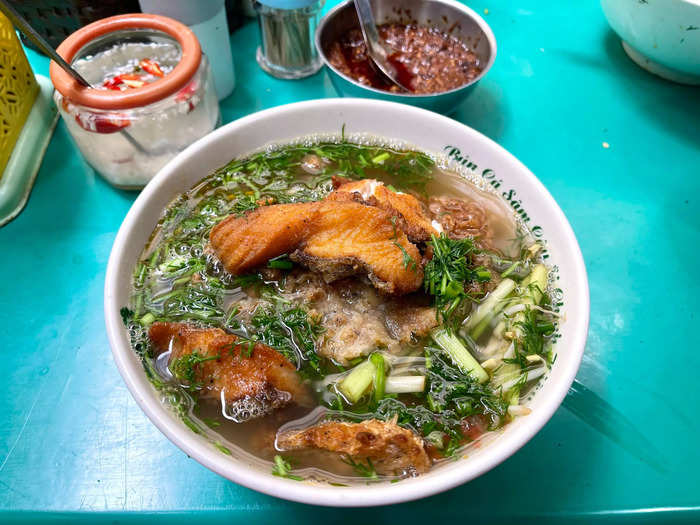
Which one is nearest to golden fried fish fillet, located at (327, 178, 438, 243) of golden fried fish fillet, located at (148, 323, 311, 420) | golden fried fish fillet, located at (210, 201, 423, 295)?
golden fried fish fillet, located at (210, 201, 423, 295)

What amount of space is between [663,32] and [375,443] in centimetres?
198

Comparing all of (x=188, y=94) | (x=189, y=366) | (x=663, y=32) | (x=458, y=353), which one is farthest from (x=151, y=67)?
(x=663, y=32)

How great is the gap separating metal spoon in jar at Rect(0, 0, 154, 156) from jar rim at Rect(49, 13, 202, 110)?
2cm

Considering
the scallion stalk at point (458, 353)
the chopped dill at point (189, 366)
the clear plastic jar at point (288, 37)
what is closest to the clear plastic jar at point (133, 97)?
the clear plastic jar at point (288, 37)

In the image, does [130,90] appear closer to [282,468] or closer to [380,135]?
[380,135]

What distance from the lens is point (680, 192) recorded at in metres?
1.97

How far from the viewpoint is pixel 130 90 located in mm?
1546

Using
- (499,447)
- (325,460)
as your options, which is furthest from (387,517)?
(499,447)

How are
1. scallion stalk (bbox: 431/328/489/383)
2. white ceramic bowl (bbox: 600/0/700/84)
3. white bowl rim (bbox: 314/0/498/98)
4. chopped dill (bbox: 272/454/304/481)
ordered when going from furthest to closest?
white ceramic bowl (bbox: 600/0/700/84)
white bowl rim (bbox: 314/0/498/98)
scallion stalk (bbox: 431/328/489/383)
chopped dill (bbox: 272/454/304/481)

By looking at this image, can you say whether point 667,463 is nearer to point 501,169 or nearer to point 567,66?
point 501,169

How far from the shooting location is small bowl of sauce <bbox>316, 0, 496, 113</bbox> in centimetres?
202

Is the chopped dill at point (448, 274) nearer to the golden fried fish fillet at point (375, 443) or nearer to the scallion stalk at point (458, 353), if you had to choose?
the scallion stalk at point (458, 353)

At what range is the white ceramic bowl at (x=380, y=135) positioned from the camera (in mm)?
1008

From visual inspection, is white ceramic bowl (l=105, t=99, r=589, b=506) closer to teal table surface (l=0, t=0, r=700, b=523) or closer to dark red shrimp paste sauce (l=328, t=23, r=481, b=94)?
teal table surface (l=0, t=0, r=700, b=523)
